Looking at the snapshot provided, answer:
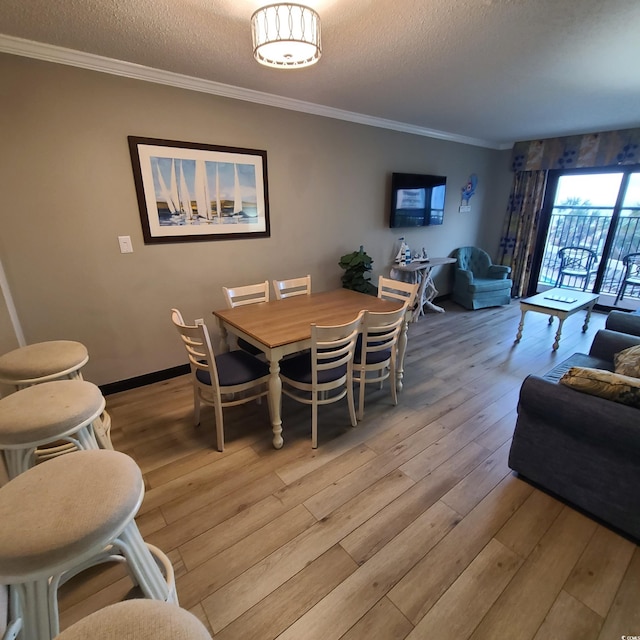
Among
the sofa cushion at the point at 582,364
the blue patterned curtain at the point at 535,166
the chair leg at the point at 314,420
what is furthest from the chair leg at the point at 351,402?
the blue patterned curtain at the point at 535,166

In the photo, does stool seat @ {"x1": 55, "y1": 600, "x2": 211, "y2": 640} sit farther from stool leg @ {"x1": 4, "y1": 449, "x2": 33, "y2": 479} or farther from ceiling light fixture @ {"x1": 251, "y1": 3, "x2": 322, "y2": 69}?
ceiling light fixture @ {"x1": 251, "y1": 3, "x2": 322, "y2": 69}

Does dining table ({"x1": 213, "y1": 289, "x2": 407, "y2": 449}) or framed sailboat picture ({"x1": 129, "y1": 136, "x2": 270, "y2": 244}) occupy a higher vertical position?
framed sailboat picture ({"x1": 129, "y1": 136, "x2": 270, "y2": 244})

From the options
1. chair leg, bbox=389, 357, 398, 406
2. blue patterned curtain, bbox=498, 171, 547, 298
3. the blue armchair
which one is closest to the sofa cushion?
chair leg, bbox=389, 357, 398, 406

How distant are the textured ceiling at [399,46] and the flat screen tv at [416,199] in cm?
103

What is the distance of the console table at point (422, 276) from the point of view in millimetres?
4273

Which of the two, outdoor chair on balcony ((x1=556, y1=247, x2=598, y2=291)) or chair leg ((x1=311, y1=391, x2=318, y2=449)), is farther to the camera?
outdoor chair on balcony ((x1=556, y1=247, x2=598, y2=291))

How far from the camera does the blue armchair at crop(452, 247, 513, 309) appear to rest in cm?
487

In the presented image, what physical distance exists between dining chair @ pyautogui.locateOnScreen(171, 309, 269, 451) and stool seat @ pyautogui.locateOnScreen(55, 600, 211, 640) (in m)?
1.32

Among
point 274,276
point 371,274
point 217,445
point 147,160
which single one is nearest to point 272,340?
point 217,445

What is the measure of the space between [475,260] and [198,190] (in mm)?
4458

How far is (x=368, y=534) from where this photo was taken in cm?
155

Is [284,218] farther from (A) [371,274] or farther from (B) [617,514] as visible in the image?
(B) [617,514]

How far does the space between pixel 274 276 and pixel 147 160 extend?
1.45m

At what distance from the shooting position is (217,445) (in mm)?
2115
